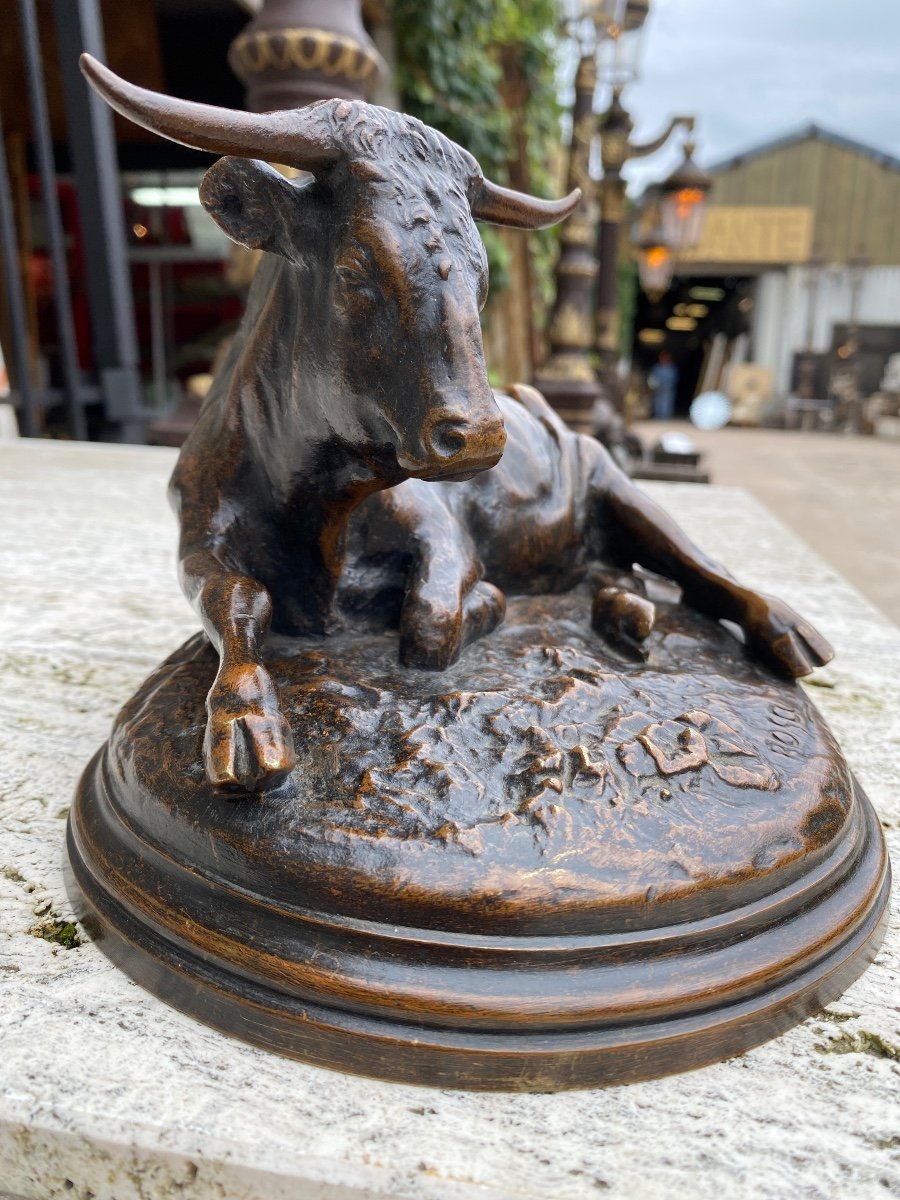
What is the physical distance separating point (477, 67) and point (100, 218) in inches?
135

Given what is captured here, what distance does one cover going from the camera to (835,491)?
9.37 meters

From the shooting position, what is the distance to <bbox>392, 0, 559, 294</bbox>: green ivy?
6543 millimetres

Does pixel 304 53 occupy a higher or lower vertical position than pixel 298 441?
higher

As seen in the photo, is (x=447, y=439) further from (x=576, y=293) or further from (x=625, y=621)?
(x=576, y=293)

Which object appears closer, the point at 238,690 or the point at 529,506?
the point at 238,690

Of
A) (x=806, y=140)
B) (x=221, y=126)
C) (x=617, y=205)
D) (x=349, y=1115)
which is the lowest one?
(x=349, y=1115)

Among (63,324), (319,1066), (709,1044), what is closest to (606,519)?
(709,1044)

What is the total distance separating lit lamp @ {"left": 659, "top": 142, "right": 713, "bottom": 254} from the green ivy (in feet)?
4.28

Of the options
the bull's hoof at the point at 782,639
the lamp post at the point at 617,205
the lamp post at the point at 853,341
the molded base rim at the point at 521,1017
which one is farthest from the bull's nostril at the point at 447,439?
the lamp post at the point at 853,341

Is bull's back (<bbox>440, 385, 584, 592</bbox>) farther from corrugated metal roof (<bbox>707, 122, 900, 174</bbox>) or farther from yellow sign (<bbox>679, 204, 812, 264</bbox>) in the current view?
corrugated metal roof (<bbox>707, 122, 900, 174</bbox>)

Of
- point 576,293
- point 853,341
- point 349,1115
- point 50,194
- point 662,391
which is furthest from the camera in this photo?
point 662,391

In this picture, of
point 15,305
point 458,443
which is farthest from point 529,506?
point 15,305

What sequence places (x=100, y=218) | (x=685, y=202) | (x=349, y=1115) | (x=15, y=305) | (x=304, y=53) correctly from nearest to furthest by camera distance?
(x=349, y=1115), (x=304, y=53), (x=15, y=305), (x=100, y=218), (x=685, y=202)

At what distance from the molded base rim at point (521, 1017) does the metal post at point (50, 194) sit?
14.1ft
